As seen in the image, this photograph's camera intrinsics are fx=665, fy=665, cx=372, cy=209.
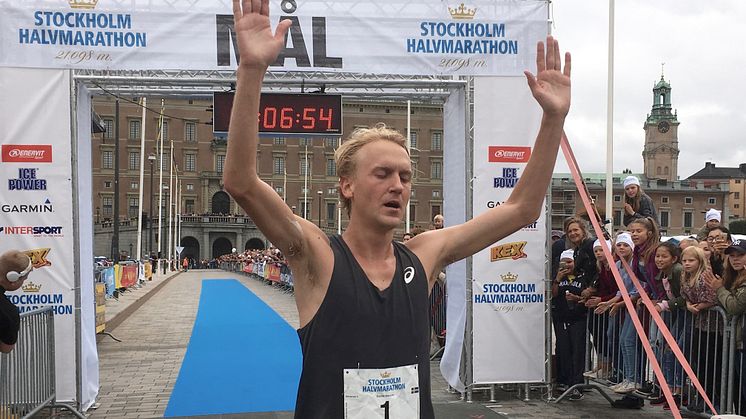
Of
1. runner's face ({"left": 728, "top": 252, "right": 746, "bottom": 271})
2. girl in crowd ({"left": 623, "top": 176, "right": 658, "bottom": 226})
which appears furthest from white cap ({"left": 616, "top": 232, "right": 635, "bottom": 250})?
runner's face ({"left": 728, "top": 252, "right": 746, "bottom": 271})

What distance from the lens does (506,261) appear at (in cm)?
809

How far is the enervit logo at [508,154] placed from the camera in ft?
26.4

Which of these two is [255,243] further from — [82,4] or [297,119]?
[82,4]

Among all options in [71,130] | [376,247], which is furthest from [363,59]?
[376,247]

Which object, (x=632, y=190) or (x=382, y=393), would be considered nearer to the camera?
(x=382, y=393)

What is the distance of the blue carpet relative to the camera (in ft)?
25.4

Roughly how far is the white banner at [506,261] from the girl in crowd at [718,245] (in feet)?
6.15

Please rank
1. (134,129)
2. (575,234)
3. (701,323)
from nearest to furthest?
(701,323), (575,234), (134,129)

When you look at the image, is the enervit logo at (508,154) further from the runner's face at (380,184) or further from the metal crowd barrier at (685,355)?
the runner's face at (380,184)

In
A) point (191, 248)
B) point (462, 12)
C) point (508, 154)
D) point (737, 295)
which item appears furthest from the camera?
point (191, 248)

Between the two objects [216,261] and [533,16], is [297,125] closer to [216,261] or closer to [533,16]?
[533,16]

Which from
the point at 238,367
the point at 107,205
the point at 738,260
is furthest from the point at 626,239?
the point at 107,205

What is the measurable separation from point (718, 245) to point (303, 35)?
5293 mm

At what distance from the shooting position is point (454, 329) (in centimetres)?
862
